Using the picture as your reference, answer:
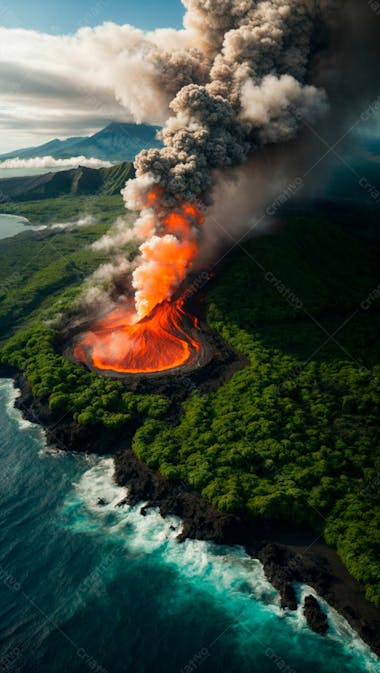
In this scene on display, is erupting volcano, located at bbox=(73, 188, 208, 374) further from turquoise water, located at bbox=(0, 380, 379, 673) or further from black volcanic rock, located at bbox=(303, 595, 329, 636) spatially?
black volcanic rock, located at bbox=(303, 595, 329, 636)

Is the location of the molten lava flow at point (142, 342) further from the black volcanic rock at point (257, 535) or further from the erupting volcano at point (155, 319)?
the black volcanic rock at point (257, 535)

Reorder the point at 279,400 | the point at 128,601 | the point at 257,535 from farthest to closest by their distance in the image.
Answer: the point at 279,400 < the point at 257,535 < the point at 128,601

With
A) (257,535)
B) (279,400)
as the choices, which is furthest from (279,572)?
(279,400)

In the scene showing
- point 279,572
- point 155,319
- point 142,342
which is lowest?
Answer: point 279,572

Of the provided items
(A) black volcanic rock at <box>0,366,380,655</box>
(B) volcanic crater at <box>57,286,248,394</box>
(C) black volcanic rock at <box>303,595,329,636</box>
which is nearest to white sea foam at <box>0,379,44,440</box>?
(A) black volcanic rock at <box>0,366,380,655</box>

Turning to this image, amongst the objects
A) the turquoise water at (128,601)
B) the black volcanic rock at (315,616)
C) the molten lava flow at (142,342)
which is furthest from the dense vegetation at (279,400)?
the turquoise water at (128,601)

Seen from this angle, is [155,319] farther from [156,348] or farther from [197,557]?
[197,557]

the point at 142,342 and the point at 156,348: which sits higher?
Result: the point at 156,348
